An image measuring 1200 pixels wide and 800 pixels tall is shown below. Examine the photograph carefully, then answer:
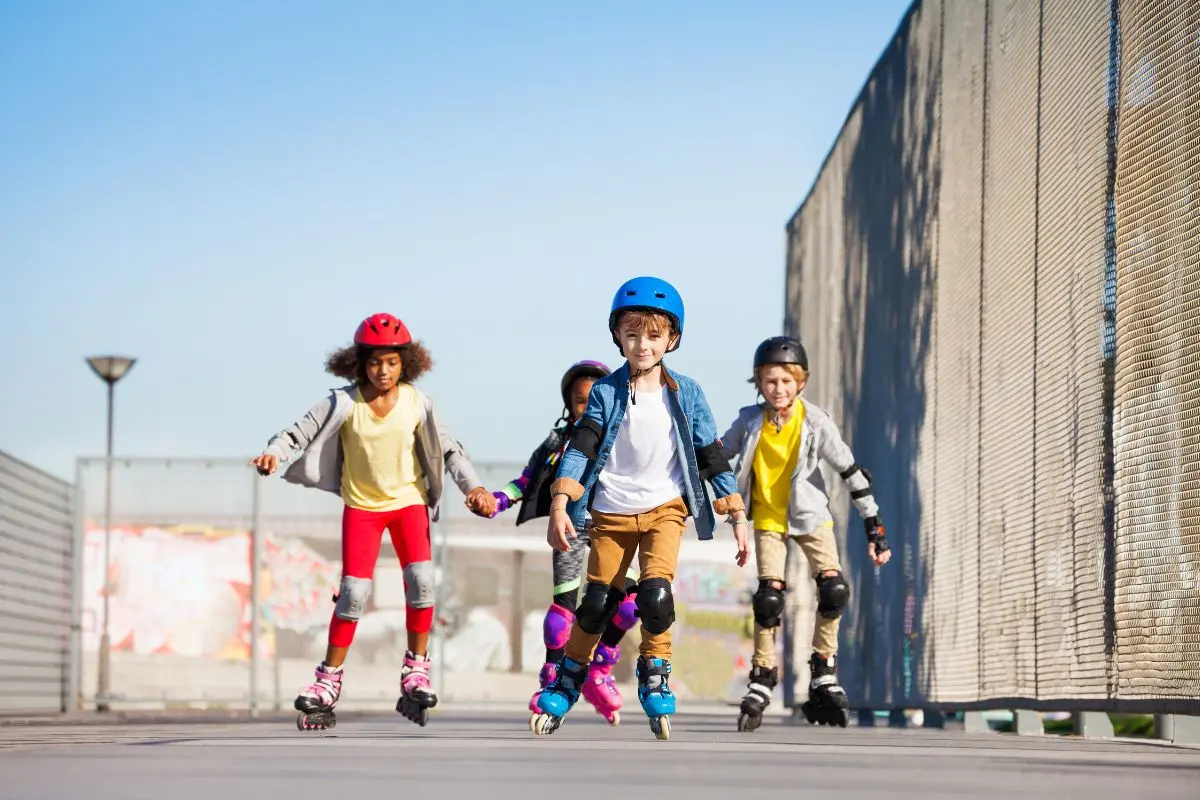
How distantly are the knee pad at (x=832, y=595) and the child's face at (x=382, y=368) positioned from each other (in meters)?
2.27

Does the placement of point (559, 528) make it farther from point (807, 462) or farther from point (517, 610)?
point (517, 610)

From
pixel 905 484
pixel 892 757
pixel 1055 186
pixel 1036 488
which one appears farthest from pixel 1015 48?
pixel 892 757

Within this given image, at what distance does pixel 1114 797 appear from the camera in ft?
12.6

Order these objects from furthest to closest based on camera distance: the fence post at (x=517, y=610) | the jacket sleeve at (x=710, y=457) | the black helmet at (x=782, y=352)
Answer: the fence post at (x=517, y=610) < the black helmet at (x=782, y=352) < the jacket sleeve at (x=710, y=457)

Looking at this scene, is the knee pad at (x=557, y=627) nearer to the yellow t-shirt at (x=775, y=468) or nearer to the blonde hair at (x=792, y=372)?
the yellow t-shirt at (x=775, y=468)

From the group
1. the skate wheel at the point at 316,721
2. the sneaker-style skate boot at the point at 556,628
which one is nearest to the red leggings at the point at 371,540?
the skate wheel at the point at 316,721

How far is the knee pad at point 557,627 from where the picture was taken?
27.4ft

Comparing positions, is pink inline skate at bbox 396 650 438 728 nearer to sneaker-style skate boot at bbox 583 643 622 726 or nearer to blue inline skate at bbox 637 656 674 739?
sneaker-style skate boot at bbox 583 643 622 726

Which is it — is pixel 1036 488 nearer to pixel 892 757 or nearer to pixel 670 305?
pixel 670 305

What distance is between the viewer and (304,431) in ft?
25.7

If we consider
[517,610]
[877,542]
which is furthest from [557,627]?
[517,610]

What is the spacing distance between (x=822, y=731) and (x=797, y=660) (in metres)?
5.61

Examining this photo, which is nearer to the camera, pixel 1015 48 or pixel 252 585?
pixel 1015 48

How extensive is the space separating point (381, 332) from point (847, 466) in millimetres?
2310
